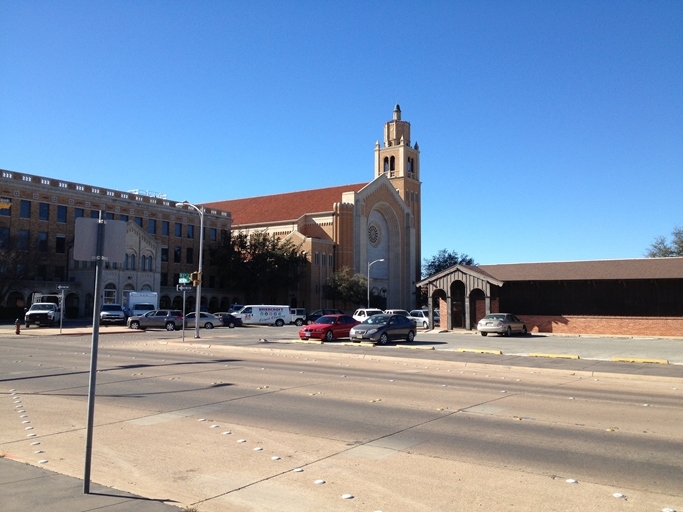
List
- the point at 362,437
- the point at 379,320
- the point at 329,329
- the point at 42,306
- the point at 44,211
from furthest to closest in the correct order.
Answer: the point at 44,211 < the point at 42,306 < the point at 329,329 < the point at 379,320 < the point at 362,437

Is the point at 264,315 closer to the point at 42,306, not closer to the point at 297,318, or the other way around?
the point at 297,318

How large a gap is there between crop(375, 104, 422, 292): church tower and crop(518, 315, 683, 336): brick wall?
5564cm

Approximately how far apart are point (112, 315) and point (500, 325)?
30.4 metres

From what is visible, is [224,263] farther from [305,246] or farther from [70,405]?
[70,405]

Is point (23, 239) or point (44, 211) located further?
point (44, 211)

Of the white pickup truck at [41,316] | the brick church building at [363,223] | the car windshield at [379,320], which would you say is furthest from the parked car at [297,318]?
the car windshield at [379,320]

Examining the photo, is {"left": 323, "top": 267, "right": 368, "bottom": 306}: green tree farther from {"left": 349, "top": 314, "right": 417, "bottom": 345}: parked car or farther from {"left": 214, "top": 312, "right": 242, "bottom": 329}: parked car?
{"left": 349, "top": 314, "right": 417, "bottom": 345}: parked car

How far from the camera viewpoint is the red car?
32375mm

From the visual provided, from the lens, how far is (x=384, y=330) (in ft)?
96.9

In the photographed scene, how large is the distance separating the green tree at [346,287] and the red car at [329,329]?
42912 millimetres

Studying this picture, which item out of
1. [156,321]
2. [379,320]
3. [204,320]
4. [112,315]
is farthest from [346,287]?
[379,320]

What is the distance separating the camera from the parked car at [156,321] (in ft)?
148

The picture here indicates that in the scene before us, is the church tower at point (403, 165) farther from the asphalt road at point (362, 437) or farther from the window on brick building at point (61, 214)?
the asphalt road at point (362, 437)

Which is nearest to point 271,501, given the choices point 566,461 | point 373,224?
point 566,461
